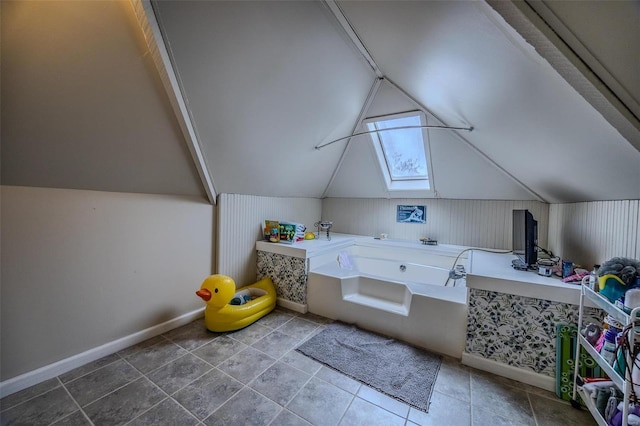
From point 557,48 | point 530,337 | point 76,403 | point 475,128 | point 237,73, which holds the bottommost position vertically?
point 76,403

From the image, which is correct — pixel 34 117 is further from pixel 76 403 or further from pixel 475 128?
pixel 475 128

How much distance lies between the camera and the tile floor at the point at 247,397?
1.34m

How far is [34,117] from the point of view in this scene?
4.27 ft

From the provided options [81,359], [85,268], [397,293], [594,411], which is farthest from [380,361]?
[85,268]

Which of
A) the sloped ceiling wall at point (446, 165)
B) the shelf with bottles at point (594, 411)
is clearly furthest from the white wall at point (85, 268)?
the shelf with bottles at point (594, 411)

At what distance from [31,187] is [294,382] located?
212cm

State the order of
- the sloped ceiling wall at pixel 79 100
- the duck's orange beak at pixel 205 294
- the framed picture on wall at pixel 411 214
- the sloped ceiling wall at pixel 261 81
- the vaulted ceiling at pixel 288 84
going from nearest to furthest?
the vaulted ceiling at pixel 288 84 → the sloped ceiling wall at pixel 79 100 → the sloped ceiling wall at pixel 261 81 → the duck's orange beak at pixel 205 294 → the framed picture on wall at pixel 411 214

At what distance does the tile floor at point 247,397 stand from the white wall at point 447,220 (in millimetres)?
1914

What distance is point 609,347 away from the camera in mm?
1150

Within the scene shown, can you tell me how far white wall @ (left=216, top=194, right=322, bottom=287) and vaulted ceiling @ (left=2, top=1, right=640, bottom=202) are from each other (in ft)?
0.97

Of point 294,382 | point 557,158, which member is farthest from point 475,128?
point 294,382

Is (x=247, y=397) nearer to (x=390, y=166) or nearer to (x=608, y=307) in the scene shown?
(x=608, y=307)

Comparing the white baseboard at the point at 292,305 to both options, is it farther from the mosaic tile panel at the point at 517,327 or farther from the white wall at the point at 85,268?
the mosaic tile panel at the point at 517,327

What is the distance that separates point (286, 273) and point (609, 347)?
2.41 meters
